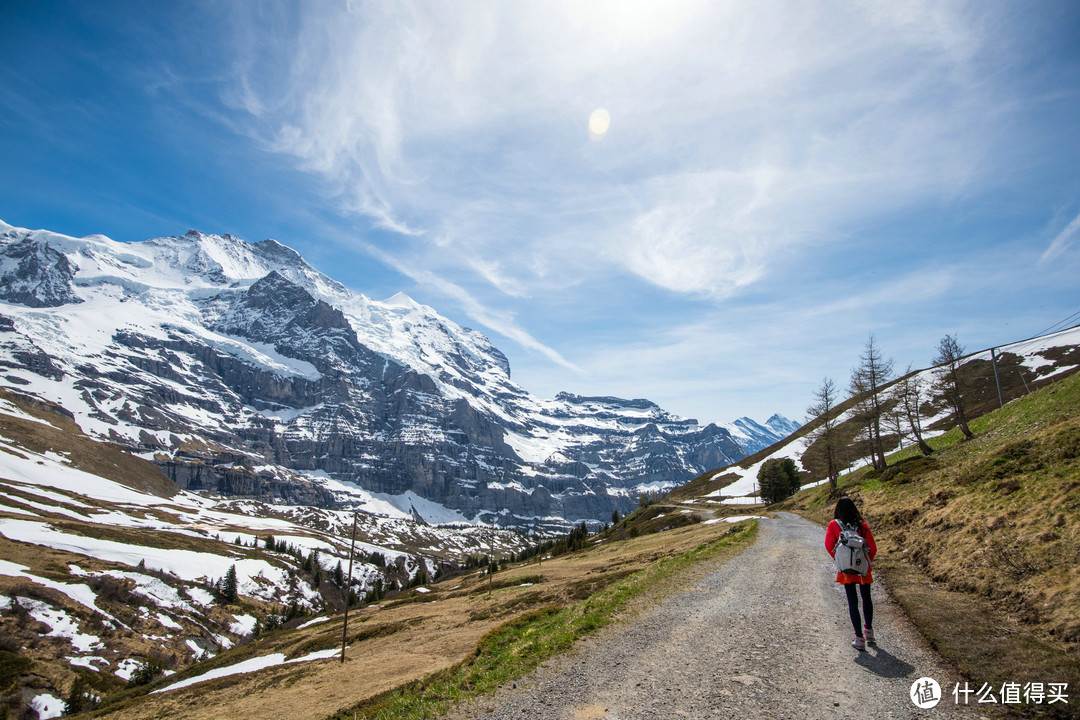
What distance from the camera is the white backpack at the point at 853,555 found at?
40.6 ft

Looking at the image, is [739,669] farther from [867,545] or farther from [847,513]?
[847,513]

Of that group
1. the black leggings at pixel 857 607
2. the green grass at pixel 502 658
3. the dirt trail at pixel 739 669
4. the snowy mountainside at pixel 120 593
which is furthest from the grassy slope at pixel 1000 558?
the snowy mountainside at pixel 120 593

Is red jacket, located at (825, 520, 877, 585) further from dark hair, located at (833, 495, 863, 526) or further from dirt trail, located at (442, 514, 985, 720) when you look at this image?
dirt trail, located at (442, 514, 985, 720)

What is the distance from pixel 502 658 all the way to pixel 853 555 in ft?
33.3

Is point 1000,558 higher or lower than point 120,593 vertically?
higher

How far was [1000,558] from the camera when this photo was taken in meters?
14.4

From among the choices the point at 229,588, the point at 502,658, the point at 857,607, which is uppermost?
the point at 857,607

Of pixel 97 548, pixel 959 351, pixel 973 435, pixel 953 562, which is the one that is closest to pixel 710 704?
pixel 953 562

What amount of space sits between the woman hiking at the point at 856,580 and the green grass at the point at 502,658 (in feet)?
24.3

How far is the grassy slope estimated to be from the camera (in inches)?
398

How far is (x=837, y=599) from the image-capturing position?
1655 cm

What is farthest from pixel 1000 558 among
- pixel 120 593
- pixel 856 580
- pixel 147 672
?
pixel 120 593

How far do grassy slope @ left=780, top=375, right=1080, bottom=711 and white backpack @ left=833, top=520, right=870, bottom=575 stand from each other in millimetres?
1957

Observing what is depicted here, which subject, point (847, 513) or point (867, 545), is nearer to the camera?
point (867, 545)
